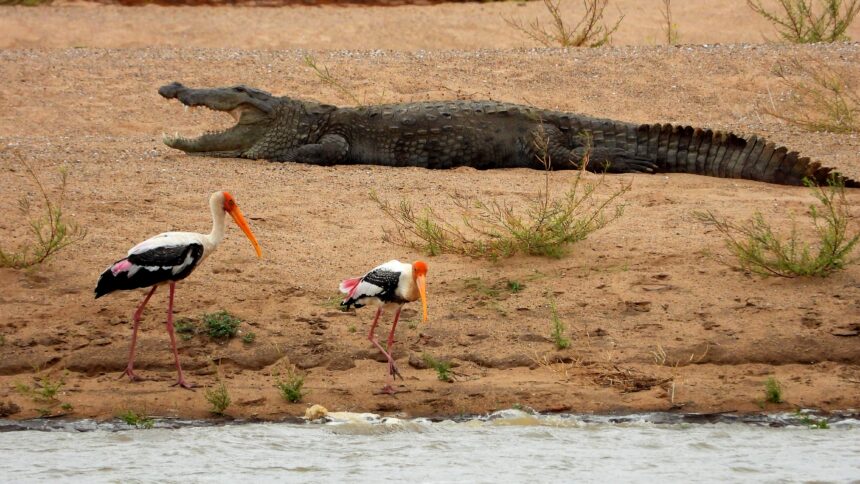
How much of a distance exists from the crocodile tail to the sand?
0.19 metres

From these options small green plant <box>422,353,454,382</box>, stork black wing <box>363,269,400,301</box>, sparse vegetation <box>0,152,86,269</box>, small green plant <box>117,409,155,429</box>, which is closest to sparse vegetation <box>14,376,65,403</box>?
small green plant <box>117,409,155,429</box>

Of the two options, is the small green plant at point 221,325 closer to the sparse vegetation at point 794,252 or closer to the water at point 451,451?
the water at point 451,451

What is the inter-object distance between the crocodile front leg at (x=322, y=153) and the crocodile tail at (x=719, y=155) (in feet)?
7.23

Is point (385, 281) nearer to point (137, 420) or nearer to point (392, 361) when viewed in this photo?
point (392, 361)

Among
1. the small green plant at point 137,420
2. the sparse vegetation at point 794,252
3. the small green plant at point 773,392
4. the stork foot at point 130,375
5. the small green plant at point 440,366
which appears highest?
the sparse vegetation at point 794,252

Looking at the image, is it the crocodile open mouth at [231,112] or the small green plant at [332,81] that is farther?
the small green plant at [332,81]

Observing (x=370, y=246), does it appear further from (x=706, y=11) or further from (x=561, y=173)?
(x=706, y=11)

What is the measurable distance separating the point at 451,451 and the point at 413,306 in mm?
1611

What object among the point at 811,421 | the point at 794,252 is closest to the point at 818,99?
the point at 794,252

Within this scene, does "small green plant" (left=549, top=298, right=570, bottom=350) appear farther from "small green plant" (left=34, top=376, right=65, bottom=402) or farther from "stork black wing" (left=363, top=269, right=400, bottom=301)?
"small green plant" (left=34, top=376, right=65, bottom=402)

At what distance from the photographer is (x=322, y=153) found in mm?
10156

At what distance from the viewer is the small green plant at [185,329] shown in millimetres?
6445

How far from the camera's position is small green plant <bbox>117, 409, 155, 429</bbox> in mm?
5621

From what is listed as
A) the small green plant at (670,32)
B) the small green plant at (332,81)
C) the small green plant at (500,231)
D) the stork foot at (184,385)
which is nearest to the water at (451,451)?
the stork foot at (184,385)
